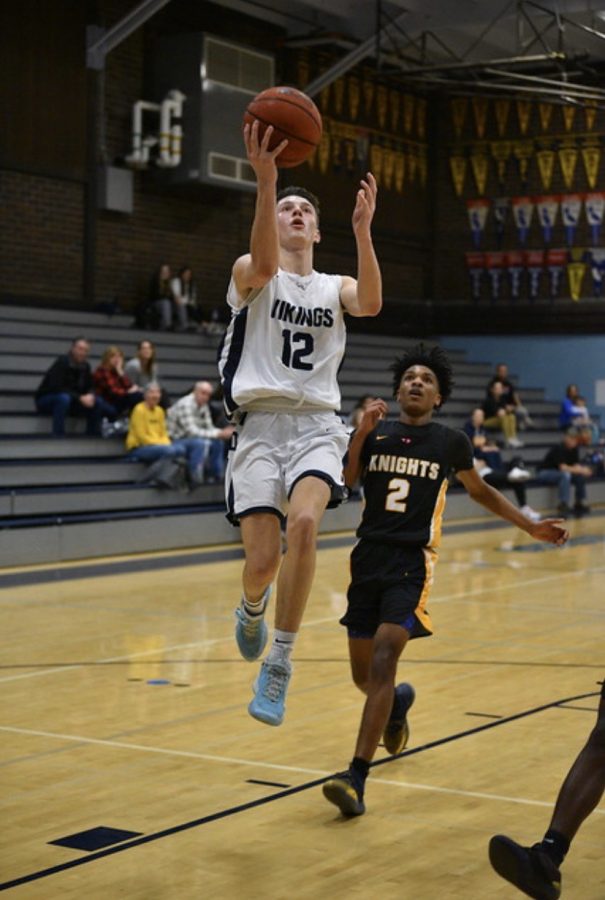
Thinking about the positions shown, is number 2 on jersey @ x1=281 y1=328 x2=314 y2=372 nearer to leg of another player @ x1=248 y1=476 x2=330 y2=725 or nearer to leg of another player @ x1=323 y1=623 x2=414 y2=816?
leg of another player @ x1=248 y1=476 x2=330 y2=725

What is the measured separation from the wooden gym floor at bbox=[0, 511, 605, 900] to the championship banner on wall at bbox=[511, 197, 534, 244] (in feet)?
46.5

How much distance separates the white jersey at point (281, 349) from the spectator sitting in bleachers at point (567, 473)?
43.6ft

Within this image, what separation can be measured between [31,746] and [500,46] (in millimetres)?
17374

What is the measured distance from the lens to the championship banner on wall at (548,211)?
23469mm

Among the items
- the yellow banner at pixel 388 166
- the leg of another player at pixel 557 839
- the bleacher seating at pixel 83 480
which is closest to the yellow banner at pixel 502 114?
the yellow banner at pixel 388 166

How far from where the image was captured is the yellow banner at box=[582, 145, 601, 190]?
23078 millimetres

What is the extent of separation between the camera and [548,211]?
2352 cm

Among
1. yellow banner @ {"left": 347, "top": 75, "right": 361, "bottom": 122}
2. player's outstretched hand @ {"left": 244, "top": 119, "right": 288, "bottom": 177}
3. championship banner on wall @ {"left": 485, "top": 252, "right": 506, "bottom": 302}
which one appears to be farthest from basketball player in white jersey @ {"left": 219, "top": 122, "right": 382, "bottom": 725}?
championship banner on wall @ {"left": 485, "top": 252, "right": 506, "bottom": 302}

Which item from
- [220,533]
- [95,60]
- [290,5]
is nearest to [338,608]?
[220,533]

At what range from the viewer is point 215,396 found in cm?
1527

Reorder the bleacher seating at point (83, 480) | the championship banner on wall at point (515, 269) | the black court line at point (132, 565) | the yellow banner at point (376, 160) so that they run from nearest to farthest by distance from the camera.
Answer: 1. the black court line at point (132, 565)
2. the bleacher seating at point (83, 480)
3. the yellow banner at point (376, 160)
4. the championship banner on wall at point (515, 269)

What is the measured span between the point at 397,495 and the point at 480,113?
20.1 meters

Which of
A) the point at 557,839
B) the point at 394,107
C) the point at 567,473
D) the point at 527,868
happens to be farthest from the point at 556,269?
the point at 527,868

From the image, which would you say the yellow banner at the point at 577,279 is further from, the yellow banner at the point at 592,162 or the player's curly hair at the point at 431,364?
the player's curly hair at the point at 431,364
